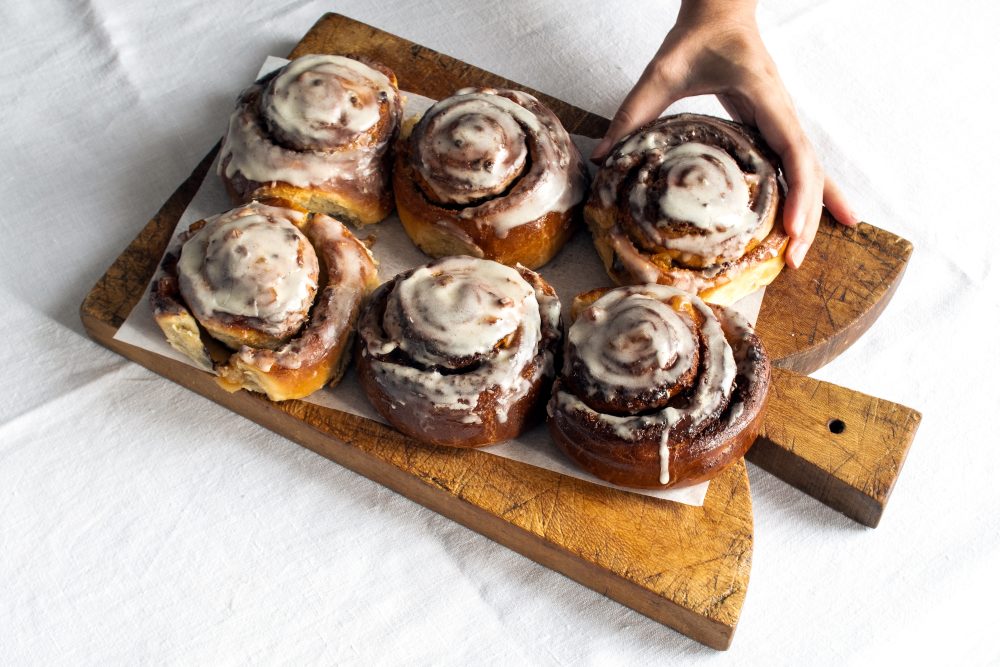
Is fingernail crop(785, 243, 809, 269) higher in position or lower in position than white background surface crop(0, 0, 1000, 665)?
higher

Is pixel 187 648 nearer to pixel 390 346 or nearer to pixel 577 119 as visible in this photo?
pixel 390 346

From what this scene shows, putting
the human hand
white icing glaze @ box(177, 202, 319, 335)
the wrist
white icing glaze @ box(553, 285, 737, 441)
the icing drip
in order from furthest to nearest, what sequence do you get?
1. the wrist
2. the human hand
3. the icing drip
4. white icing glaze @ box(177, 202, 319, 335)
5. white icing glaze @ box(553, 285, 737, 441)

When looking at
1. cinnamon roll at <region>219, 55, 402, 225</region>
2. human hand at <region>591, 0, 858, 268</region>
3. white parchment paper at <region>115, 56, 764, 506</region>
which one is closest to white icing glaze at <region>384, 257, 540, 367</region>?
white parchment paper at <region>115, 56, 764, 506</region>

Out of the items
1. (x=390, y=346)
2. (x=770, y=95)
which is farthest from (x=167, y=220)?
(x=770, y=95)

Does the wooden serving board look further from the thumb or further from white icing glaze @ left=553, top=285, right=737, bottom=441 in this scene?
the thumb

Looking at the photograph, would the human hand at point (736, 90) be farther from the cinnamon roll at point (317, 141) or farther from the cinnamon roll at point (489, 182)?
the cinnamon roll at point (317, 141)
